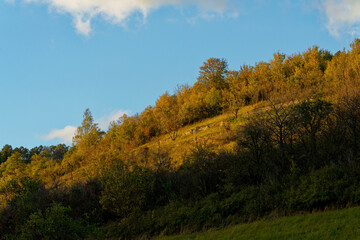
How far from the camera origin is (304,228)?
12.0 metres

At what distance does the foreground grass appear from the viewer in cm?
1086

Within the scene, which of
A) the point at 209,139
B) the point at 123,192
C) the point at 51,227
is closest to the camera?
the point at 51,227

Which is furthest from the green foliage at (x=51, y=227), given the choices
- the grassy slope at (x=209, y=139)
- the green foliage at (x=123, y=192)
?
the grassy slope at (x=209, y=139)

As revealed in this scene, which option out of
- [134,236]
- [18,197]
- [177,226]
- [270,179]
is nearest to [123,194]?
[134,236]

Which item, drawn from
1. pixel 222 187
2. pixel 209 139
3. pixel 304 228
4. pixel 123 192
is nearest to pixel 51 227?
pixel 123 192

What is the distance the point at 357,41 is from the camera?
5669 centimetres

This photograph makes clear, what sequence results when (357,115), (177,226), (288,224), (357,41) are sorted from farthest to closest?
(357,41) < (357,115) < (177,226) < (288,224)

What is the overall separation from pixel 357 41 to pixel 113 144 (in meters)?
56.8

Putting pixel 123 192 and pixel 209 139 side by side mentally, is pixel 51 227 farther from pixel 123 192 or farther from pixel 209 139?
pixel 209 139

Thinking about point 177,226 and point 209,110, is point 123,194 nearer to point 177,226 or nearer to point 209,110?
point 177,226

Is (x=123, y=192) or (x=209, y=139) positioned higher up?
(x=209, y=139)

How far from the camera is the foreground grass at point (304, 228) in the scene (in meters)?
10.9

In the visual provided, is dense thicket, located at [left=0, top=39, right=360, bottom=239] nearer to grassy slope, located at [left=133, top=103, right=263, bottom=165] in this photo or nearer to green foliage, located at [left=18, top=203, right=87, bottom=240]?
green foliage, located at [left=18, top=203, right=87, bottom=240]

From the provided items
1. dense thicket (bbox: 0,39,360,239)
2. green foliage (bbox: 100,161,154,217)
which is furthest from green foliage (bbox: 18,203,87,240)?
green foliage (bbox: 100,161,154,217)
